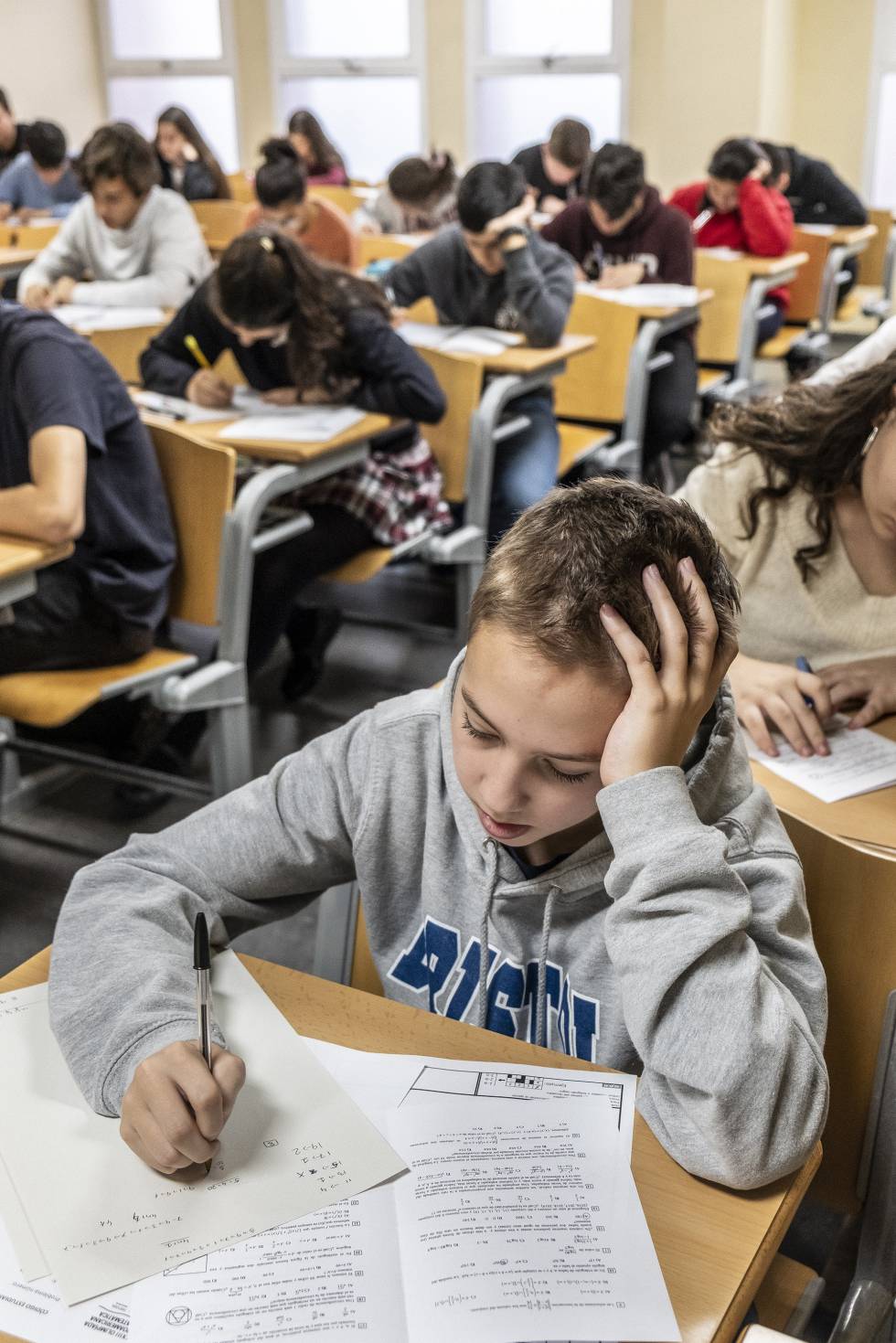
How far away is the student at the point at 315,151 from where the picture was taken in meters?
7.18

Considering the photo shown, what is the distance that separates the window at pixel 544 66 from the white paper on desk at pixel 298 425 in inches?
228

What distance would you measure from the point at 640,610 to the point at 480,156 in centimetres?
804

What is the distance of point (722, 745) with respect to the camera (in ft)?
3.18

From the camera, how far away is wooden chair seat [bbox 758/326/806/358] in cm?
484

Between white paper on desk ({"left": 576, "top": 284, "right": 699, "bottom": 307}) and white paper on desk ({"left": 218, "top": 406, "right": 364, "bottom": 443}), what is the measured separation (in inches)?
50.9

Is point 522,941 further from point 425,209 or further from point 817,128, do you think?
point 817,128

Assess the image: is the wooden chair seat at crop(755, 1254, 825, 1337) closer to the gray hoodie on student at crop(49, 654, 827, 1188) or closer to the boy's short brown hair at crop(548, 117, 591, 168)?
the gray hoodie on student at crop(49, 654, 827, 1188)

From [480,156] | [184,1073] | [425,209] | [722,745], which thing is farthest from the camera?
[480,156]

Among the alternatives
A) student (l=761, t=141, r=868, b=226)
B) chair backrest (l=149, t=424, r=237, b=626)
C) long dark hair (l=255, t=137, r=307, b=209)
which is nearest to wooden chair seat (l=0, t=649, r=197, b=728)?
chair backrest (l=149, t=424, r=237, b=626)

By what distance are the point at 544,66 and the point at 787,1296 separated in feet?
26.3

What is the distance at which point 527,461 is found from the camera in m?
3.25

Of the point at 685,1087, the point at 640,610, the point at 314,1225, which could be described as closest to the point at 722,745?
the point at 640,610

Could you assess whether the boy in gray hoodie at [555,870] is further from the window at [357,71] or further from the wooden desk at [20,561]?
the window at [357,71]

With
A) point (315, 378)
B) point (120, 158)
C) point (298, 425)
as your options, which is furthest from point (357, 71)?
point (298, 425)
